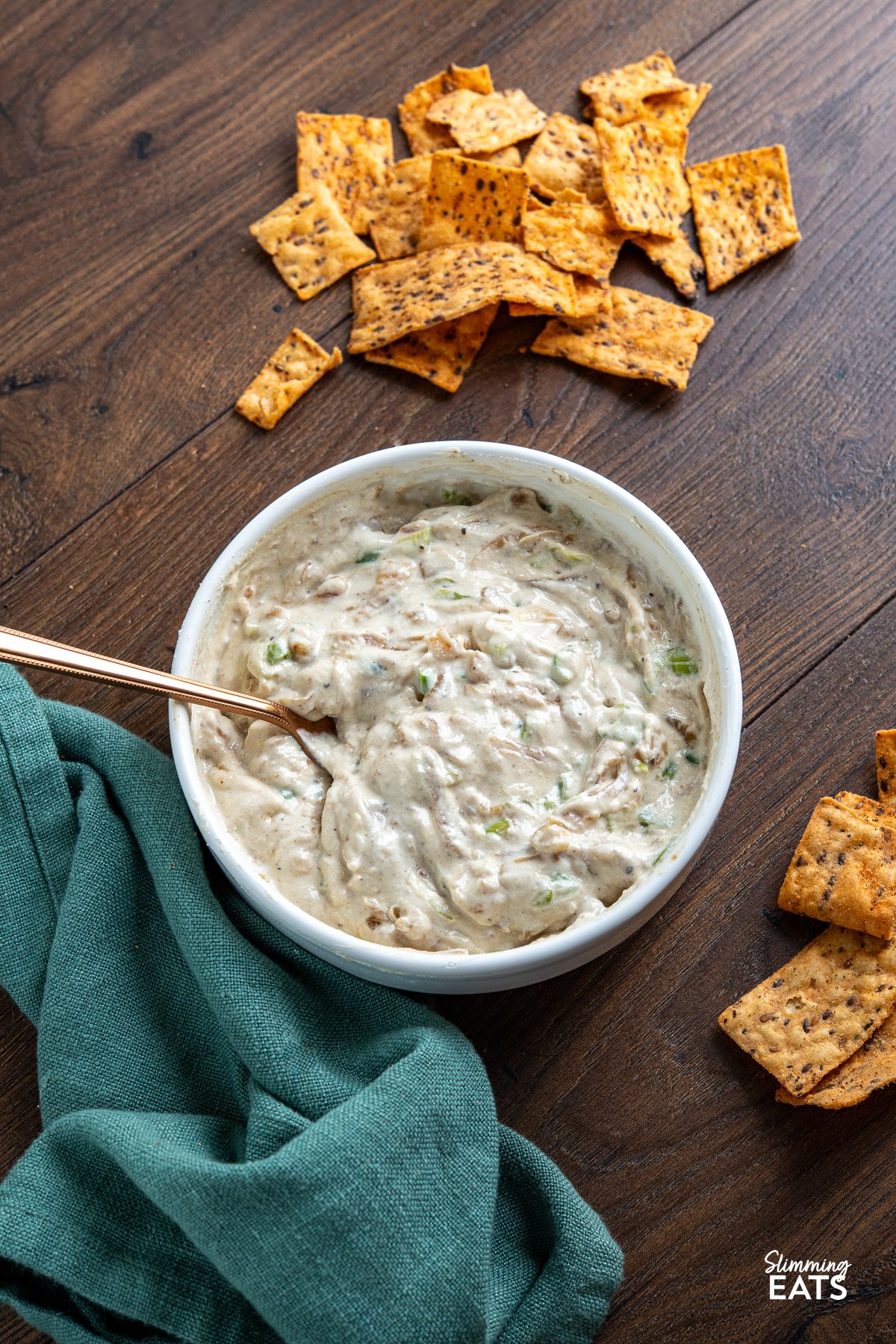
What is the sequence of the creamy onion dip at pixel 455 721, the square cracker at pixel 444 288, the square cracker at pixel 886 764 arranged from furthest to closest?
the square cracker at pixel 444 288 < the square cracker at pixel 886 764 < the creamy onion dip at pixel 455 721

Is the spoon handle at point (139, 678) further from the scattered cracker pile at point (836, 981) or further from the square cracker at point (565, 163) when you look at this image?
the square cracker at point (565, 163)

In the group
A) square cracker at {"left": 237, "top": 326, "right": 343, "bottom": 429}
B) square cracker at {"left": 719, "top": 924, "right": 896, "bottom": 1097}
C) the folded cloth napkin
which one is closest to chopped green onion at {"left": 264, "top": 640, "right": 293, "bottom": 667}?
the folded cloth napkin

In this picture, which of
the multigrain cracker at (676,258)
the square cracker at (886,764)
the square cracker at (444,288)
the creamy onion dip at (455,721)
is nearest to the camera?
the creamy onion dip at (455,721)

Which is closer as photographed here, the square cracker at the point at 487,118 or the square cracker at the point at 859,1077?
the square cracker at the point at 859,1077

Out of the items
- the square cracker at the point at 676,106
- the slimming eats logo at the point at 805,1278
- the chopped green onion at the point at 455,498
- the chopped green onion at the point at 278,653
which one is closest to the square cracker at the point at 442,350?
the chopped green onion at the point at 455,498

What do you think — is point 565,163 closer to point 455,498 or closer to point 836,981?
point 455,498

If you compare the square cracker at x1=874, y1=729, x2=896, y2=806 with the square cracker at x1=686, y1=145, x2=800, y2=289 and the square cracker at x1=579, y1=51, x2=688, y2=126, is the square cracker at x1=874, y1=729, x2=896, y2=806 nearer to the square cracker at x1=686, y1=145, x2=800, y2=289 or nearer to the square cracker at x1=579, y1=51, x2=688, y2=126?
the square cracker at x1=686, y1=145, x2=800, y2=289

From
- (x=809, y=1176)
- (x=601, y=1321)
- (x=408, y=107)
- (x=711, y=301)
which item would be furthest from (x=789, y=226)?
(x=601, y=1321)
